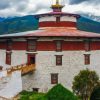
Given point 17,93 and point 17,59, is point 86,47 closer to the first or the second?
point 17,59

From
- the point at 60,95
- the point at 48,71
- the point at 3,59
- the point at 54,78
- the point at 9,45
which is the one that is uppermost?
the point at 9,45

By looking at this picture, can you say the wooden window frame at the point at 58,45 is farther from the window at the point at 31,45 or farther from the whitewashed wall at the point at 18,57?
the whitewashed wall at the point at 18,57

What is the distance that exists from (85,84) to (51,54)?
9358 millimetres

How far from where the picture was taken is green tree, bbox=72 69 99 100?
4753 centimetres

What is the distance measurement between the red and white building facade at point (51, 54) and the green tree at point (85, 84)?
282 inches

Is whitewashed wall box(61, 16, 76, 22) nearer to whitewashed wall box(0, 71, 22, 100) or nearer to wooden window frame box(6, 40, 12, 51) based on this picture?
wooden window frame box(6, 40, 12, 51)

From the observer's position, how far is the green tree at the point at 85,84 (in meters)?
47.5

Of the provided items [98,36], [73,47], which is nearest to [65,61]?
[73,47]

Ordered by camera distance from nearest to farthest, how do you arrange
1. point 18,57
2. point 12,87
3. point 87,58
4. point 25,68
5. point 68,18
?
point 12,87
point 25,68
point 18,57
point 87,58
point 68,18

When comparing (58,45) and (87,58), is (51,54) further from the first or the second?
(87,58)

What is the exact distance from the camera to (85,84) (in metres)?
47.9

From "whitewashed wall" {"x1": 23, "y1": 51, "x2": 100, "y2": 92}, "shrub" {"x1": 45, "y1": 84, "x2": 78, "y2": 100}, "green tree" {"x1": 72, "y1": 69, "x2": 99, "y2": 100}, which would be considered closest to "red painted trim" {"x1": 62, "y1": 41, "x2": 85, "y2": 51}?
"whitewashed wall" {"x1": 23, "y1": 51, "x2": 100, "y2": 92}

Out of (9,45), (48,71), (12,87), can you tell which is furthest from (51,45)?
(12,87)

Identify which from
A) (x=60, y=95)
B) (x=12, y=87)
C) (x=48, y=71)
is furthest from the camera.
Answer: (x=48, y=71)
